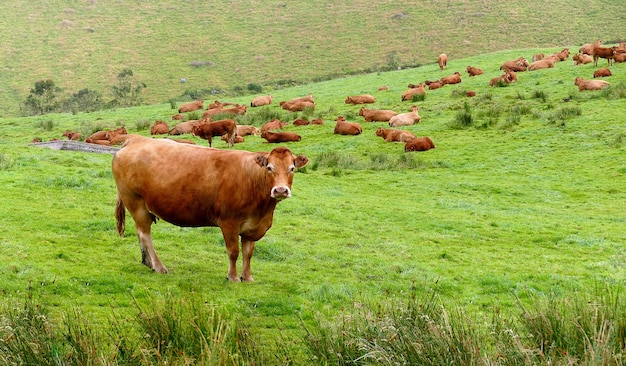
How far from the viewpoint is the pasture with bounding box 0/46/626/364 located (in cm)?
826

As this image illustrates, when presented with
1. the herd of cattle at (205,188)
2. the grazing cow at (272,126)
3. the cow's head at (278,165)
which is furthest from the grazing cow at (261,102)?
the cow's head at (278,165)

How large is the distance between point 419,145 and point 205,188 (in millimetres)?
13819

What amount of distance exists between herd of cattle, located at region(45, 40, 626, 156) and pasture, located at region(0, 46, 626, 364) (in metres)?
0.70

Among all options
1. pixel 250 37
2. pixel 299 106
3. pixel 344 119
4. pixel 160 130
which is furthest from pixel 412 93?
pixel 250 37

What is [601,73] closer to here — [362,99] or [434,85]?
[434,85]

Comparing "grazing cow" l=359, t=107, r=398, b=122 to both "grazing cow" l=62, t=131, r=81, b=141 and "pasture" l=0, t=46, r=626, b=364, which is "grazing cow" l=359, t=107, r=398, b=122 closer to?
"pasture" l=0, t=46, r=626, b=364

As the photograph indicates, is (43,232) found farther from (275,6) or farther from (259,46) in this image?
(275,6)

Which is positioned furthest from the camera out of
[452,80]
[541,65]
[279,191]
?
[541,65]

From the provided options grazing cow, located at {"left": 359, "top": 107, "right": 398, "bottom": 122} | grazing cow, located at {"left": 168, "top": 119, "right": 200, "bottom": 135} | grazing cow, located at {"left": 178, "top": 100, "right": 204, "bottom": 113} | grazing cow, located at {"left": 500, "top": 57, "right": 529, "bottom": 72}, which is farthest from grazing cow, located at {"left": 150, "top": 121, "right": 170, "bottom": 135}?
grazing cow, located at {"left": 500, "top": 57, "right": 529, "bottom": 72}

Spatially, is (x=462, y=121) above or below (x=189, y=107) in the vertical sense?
above

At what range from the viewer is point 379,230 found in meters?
12.6

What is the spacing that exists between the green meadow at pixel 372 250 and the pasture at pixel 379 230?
0.06 m

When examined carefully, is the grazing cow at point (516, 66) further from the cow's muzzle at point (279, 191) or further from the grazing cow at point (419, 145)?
the cow's muzzle at point (279, 191)

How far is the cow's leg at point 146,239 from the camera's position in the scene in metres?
9.09
